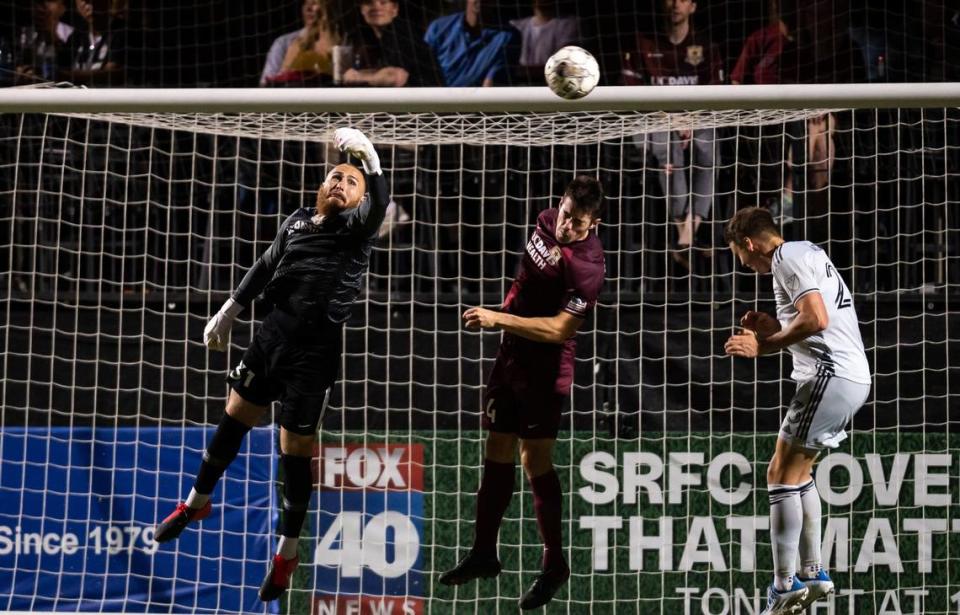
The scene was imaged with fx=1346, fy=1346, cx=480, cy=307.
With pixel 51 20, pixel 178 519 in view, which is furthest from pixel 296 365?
pixel 51 20

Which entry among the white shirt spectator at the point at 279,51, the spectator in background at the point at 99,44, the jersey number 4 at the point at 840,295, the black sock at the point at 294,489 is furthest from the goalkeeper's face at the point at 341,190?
the spectator in background at the point at 99,44

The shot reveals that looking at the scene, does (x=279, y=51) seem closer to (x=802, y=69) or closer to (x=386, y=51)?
(x=386, y=51)

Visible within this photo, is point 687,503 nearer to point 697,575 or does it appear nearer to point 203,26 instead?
point 697,575

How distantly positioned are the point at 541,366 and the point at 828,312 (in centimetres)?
125

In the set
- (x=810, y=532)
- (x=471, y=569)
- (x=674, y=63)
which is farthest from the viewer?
(x=674, y=63)

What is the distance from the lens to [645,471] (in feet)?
26.1

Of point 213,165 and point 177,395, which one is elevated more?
point 213,165

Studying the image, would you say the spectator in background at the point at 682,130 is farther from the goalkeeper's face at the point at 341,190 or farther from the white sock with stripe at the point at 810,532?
the goalkeeper's face at the point at 341,190

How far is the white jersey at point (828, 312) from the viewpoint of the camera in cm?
541

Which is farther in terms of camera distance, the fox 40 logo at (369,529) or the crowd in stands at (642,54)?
the crowd in stands at (642,54)

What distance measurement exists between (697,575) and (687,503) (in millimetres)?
425

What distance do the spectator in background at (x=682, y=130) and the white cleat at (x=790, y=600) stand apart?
2.63m

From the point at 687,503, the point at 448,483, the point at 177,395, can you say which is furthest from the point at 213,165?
the point at 687,503

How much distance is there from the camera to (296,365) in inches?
226
